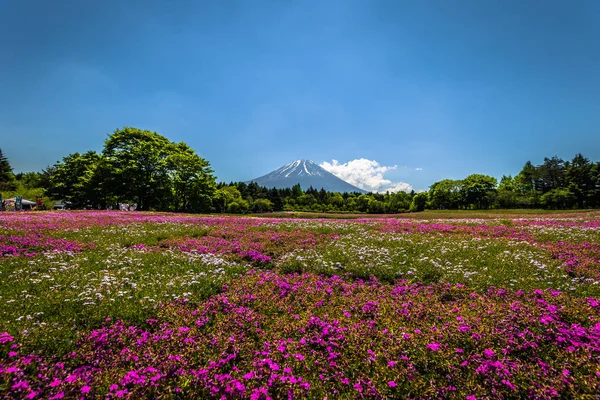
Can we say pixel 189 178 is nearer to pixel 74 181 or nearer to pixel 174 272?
pixel 74 181

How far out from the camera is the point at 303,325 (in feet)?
19.9

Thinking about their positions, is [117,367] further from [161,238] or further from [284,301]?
[161,238]

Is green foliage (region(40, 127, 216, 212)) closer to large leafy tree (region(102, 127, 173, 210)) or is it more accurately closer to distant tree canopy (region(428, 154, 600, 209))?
large leafy tree (region(102, 127, 173, 210))

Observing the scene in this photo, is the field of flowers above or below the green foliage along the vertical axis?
below

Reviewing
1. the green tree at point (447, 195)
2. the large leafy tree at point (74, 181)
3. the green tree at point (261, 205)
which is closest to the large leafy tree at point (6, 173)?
the large leafy tree at point (74, 181)

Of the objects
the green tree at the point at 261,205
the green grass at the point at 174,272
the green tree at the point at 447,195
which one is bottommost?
the green grass at the point at 174,272

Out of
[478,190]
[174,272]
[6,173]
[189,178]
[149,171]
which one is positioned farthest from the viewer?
[478,190]

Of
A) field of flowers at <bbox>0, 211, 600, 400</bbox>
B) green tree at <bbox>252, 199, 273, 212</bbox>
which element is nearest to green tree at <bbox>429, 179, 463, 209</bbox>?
green tree at <bbox>252, 199, 273, 212</bbox>

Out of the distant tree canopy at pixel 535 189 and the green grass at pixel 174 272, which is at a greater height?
the distant tree canopy at pixel 535 189

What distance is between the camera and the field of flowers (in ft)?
13.7

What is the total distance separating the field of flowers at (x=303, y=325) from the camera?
417 centimetres

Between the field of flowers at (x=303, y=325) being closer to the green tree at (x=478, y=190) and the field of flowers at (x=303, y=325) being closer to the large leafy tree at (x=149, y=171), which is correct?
the large leafy tree at (x=149, y=171)

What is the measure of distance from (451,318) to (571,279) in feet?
17.8

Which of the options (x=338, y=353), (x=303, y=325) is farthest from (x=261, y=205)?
(x=338, y=353)
